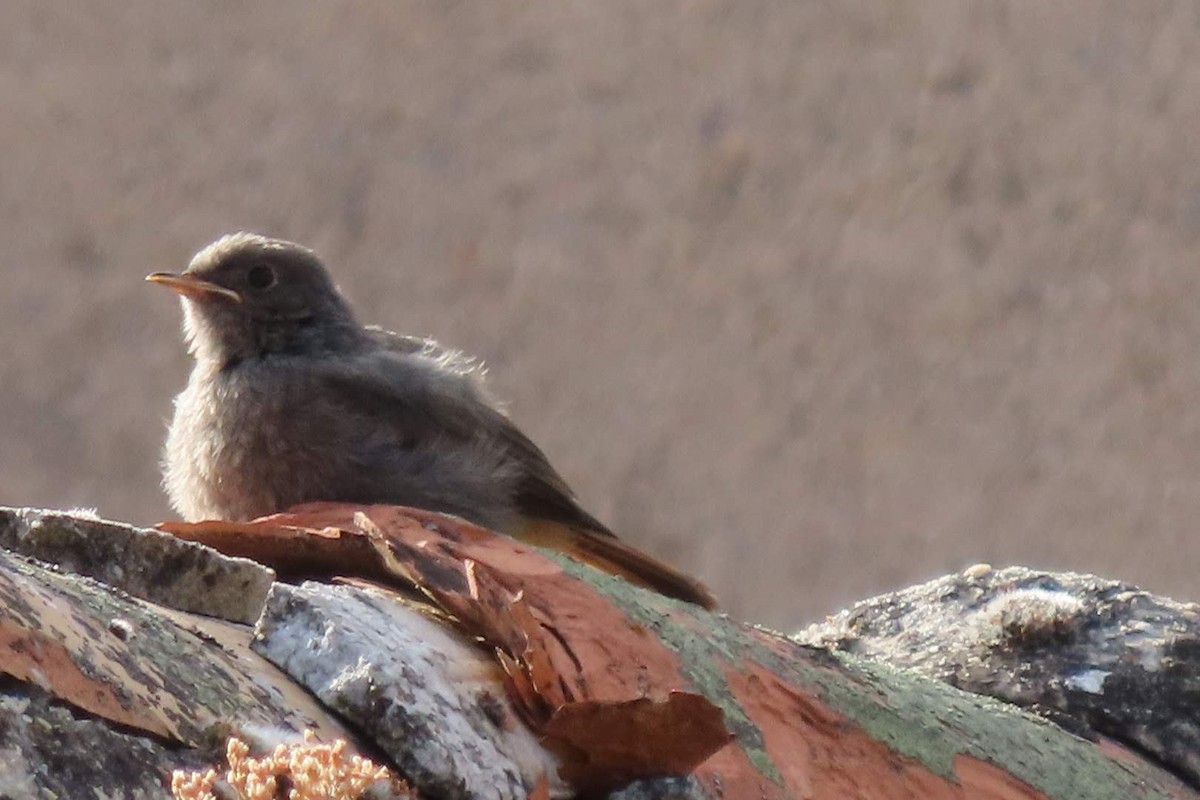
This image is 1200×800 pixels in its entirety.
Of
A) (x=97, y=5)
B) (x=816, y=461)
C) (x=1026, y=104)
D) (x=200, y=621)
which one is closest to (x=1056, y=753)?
(x=200, y=621)

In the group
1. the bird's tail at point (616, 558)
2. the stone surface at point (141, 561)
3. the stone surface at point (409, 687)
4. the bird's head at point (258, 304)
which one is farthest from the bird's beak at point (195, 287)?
the stone surface at point (409, 687)

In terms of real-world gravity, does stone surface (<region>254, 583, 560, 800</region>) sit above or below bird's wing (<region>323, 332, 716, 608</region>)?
below

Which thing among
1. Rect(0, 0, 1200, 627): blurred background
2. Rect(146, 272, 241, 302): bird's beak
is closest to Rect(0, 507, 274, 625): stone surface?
Rect(146, 272, 241, 302): bird's beak

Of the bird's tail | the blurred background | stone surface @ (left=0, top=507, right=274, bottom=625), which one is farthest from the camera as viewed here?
the blurred background

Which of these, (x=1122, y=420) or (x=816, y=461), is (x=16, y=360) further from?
(x=1122, y=420)

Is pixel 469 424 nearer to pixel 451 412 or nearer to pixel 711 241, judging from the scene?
pixel 451 412

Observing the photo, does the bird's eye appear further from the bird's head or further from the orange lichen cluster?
the orange lichen cluster

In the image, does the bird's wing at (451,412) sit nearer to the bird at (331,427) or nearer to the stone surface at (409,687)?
the bird at (331,427)
